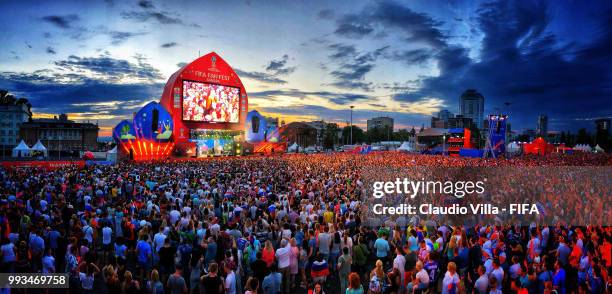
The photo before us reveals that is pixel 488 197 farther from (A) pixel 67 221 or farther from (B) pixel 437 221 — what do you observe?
(A) pixel 67 221

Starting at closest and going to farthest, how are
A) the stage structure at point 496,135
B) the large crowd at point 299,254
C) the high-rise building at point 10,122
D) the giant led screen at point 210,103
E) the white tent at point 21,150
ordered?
the large crowd at point 299,254 < the white tent at point 21,150 < the stage structure at point 496,135 < the giant led screen at point 210,103 < the high-rise building at point 10,122

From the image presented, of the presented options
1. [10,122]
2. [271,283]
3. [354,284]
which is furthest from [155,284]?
[10,122]

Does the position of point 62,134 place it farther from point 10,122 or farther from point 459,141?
point 459,141

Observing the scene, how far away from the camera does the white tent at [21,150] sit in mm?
44503

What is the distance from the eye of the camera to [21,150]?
45812 millimetres

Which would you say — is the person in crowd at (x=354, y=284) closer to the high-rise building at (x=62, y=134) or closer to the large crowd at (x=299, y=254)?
the large crowd at (x=299, y=254)

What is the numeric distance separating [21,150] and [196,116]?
22.6 meters

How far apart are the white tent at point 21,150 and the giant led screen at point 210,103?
19.9 metres

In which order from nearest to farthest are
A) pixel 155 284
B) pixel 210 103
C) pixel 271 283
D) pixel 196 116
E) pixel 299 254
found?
pixel 155 284, pixel 271 283, pixel 299 254, pixel 196 116, pixel 210 103

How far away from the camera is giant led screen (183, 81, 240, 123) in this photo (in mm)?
50719

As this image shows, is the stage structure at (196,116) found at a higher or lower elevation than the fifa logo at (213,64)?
lower

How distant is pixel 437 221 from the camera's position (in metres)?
9.23

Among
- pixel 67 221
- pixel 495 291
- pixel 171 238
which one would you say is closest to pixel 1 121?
pixel 67 221

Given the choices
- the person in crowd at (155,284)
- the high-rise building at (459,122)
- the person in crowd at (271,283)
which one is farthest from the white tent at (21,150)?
the high-rise building at (459,122)
